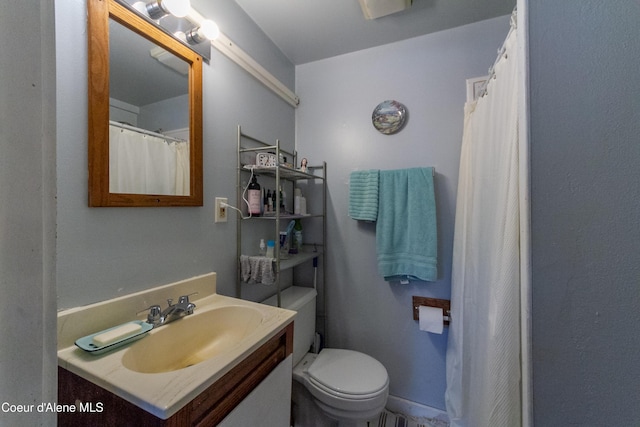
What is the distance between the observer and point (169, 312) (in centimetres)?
85

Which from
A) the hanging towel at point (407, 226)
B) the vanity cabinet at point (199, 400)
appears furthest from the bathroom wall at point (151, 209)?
the hanging towel at point (407, 226)

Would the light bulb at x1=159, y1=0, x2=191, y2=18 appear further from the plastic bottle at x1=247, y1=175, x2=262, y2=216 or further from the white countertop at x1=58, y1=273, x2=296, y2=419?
the white countertop at x1=58, y1=273, x2=296, y2=419

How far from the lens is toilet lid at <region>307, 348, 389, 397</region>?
114cm

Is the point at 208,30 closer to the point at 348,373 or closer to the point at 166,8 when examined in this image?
the point at 166,8

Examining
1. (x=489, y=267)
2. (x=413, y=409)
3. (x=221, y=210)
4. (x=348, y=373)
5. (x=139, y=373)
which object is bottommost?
(x=413, y=409)

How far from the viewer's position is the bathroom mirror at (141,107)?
736 millimetres

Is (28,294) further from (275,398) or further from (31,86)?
(275,398)

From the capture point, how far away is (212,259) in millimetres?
1132

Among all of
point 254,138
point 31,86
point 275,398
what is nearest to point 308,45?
point 254,138

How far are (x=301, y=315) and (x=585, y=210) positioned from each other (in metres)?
1.28

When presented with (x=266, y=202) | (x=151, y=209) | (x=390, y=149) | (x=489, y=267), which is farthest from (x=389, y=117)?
(x=151, y=209)

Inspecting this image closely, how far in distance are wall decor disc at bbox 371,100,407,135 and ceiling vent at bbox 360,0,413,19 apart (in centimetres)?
47

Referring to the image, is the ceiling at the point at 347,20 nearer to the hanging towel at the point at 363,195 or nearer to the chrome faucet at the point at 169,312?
the hanging towel at the point at 363,195

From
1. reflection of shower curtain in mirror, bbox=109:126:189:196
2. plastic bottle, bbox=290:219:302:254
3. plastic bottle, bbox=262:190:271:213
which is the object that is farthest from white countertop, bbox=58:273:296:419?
plastic bottle, bbox=290:219:302:254
